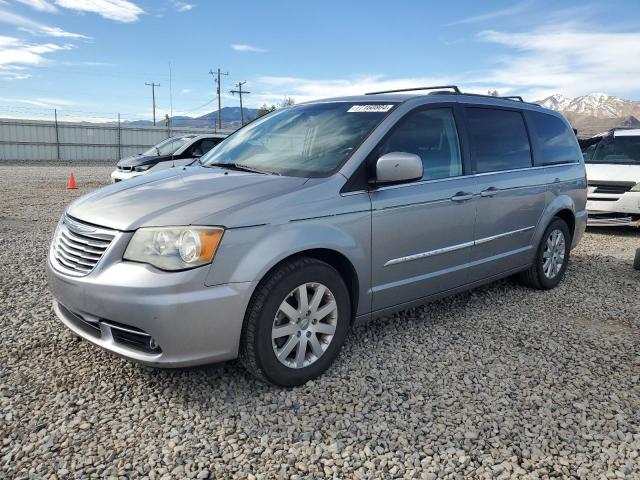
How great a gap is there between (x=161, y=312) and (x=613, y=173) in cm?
820

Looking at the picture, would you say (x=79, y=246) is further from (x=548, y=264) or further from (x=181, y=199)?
(x=548, y=264)

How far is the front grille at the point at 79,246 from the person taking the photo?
2.79 meters

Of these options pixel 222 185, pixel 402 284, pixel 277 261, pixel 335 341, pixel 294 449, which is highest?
pixel 222 185

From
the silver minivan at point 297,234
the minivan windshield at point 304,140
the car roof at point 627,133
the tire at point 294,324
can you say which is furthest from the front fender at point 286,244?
the car roof at point 627,133

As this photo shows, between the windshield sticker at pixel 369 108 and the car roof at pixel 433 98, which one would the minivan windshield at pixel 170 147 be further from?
the windshield sticker at pixel 369 108

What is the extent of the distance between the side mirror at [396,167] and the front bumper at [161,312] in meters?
1.08

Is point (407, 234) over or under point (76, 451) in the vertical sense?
over

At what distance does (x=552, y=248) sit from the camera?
205 inches

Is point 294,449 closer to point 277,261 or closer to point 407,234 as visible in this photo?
point 277,261

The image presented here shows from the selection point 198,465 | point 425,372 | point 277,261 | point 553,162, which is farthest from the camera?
point 553,162

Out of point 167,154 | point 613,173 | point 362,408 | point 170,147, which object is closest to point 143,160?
point 167,154

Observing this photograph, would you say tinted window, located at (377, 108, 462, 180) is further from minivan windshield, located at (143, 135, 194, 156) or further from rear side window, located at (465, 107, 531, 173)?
minivan windshield, located at (143, 135, 194, 156)

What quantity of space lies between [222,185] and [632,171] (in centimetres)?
773

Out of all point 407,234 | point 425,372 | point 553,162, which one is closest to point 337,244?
point 407,234
